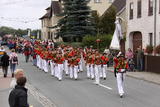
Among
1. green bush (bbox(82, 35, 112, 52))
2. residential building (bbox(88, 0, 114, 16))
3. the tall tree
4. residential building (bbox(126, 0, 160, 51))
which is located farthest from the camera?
residential building (bbox(88, 0, 114, 16))

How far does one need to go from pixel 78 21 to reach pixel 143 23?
1758cm

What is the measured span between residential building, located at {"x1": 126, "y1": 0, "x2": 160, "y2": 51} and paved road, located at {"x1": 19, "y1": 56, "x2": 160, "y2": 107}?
37.9ft

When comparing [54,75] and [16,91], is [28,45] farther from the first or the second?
[16,91]

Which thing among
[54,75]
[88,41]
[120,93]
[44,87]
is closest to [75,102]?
[120,93]

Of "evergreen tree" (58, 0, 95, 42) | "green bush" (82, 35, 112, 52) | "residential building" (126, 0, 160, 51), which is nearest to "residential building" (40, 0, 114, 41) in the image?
"evergreen tree" (58, 0, 95, 42)

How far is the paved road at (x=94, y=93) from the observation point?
14000 mm

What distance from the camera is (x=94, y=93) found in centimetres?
1658

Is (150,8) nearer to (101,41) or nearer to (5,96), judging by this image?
(101,41)

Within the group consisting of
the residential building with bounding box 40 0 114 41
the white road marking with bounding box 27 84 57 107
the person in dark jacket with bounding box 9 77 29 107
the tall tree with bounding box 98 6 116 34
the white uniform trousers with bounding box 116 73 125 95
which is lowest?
the white road marking with bounding box 27 84 57 107

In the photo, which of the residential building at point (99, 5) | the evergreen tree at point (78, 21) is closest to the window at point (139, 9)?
the evergreen tree at point (78, 21)

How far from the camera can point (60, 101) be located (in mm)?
14484

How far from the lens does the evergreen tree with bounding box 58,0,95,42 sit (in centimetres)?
5059

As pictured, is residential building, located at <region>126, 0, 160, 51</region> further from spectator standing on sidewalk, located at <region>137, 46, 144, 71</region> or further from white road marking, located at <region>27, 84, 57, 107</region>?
white road marking, located at <region>27, 84, 57, 107</region>

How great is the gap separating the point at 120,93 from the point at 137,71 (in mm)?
12109
